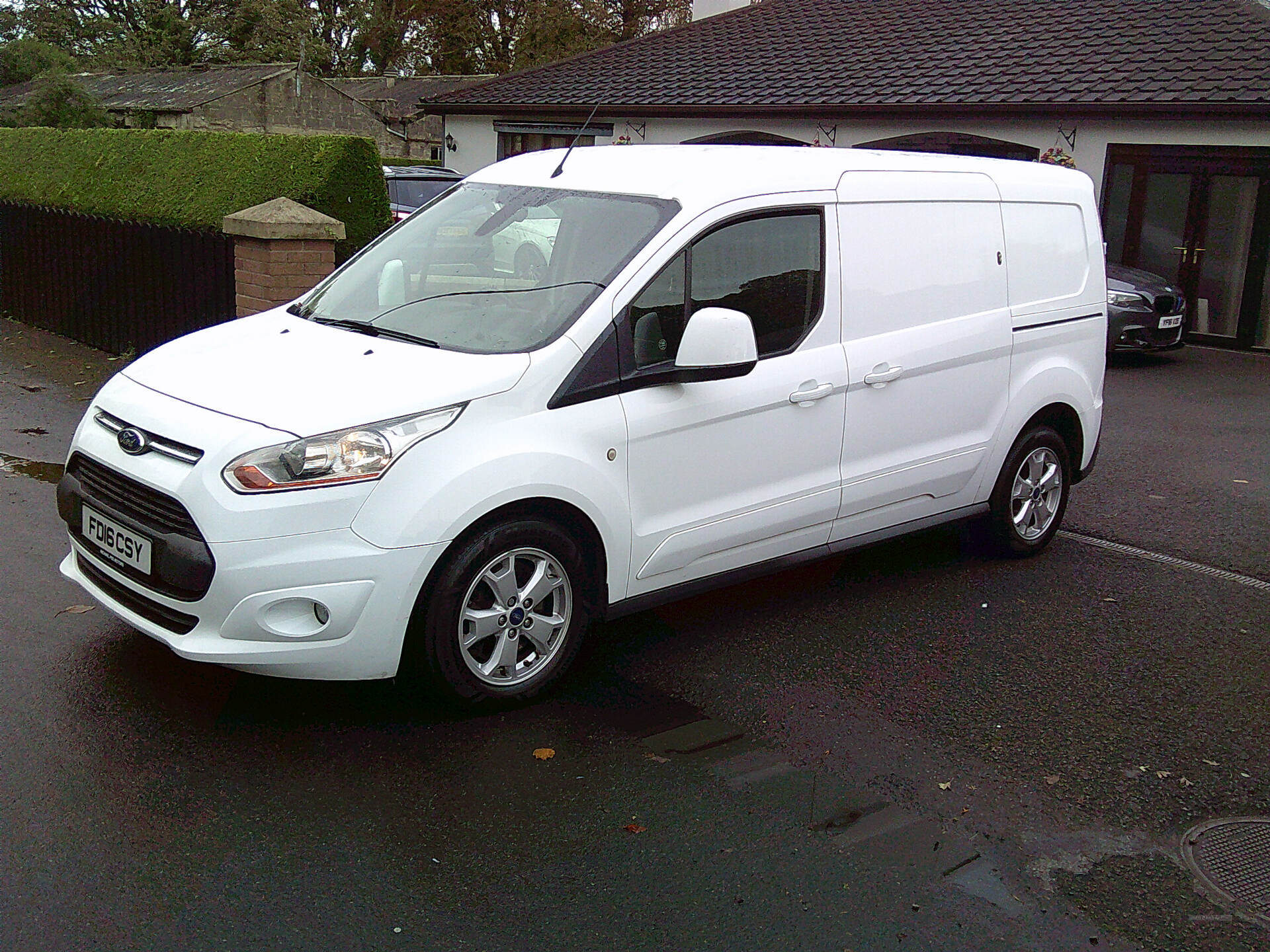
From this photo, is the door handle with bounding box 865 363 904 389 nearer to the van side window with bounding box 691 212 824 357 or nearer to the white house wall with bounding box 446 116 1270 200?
the van side window with bounding box 691 212 824 357

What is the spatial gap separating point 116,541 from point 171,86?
146ft

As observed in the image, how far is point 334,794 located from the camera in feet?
13.0

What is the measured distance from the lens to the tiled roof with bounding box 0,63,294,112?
41.2 meters

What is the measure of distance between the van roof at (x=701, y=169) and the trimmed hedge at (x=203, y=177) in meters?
4.56

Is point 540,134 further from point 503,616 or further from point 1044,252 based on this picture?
point 503,616

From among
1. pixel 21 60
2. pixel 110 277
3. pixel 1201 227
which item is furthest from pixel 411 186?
pixel 21 60

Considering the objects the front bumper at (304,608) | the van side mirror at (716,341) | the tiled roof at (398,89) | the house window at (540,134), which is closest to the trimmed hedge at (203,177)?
the van side mirror at (716,341)

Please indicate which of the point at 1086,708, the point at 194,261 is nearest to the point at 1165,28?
the point at 194,261

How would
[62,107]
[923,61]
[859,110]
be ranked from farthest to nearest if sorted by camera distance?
[62,107], [923,61], [859,110]

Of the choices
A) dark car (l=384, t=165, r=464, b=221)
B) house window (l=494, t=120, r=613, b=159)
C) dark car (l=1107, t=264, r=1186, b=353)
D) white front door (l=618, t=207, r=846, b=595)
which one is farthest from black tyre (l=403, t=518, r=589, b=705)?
house window (l=494, t=120, r=613, b=159)

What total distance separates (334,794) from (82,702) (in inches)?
46.7

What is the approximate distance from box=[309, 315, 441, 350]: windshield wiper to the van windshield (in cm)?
1

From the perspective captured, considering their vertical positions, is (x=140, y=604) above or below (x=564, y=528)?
below

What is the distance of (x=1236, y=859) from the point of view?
3898 millimetres
